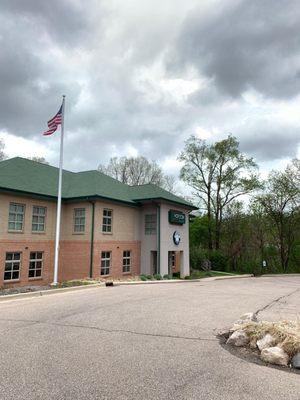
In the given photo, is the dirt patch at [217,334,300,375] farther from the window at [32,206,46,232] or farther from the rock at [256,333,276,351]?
the window at [32,206,46,232]

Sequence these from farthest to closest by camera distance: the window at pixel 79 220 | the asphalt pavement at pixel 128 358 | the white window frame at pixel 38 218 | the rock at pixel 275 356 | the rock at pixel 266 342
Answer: the window at pixel 79 220
the white window frame at pixel 38 218
the rock at pixel 266 342
the rock at pixel 275 356
the asphalt pavement at pixel 128 358

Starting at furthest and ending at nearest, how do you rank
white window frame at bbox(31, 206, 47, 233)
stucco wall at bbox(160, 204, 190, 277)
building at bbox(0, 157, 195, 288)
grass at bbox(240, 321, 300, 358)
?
1. stucco wall at bbox(160, 204, 190, 277)
2. white window frame at bbox(31, 206, 47, 233)
3. building at bbox(0, 157, 195, 288)
4. grass at bbox(240, 321, 300, 358)

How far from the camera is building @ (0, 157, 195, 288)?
20.5m

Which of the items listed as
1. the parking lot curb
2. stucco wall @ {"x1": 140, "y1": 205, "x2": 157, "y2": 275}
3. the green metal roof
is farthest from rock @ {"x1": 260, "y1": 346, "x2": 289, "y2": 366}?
stucco wall @ {"x1": 140, "y1": 205, "x2": 157, "y2": 275}

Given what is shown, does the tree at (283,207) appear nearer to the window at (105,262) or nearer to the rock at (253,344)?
the window at (105,262)

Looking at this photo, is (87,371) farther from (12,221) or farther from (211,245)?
(211,245)

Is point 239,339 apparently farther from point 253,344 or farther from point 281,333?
point 281,333

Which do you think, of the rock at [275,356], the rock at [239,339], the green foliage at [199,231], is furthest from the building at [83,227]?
the green foliage at [199,231]

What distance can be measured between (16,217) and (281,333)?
17799 millimetres

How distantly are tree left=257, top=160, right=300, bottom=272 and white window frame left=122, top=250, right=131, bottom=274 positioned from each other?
22.4 m

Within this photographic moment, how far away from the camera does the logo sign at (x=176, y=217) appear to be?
27.4 m

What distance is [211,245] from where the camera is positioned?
1729 inches

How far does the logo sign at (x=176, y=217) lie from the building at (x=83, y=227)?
0.08m

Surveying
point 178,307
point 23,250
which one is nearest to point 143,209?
point 23,250
